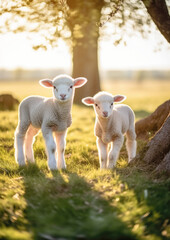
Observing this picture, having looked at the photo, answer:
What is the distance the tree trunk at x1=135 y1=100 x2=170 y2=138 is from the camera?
7562 millimetres

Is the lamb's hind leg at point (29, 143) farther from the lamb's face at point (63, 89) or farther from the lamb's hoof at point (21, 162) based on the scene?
the lamb's face at point (63, 89)

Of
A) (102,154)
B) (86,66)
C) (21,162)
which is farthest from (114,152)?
(86,66)

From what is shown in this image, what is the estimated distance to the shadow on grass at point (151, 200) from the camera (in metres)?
3.43

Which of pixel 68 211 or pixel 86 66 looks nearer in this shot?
pixel 68 211

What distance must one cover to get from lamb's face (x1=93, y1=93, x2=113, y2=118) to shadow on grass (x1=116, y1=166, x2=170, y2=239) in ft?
3.36

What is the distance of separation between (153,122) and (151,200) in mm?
4063

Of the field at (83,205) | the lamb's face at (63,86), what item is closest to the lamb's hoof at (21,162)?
the field at (83,205)

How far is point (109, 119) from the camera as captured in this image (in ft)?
18.8

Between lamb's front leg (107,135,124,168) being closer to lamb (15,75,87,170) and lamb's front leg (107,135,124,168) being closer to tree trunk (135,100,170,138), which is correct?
lamb (15,75,87,170)

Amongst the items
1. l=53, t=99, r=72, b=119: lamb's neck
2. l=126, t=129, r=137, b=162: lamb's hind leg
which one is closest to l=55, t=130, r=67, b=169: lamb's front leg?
l=53, t=99, r=72, b=119: lamb's neck

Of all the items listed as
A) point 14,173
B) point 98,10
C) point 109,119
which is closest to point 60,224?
point 14,173

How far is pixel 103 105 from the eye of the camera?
5.47m

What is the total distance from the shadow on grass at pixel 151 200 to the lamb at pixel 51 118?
4.27ft

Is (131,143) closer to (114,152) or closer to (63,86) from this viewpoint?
(114,152)
